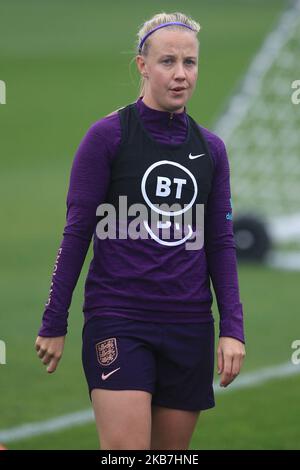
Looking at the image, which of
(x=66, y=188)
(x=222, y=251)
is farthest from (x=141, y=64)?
(x=66, y=188)

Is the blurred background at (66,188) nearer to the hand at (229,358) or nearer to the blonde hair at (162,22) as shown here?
the blonde hair at (162,22)

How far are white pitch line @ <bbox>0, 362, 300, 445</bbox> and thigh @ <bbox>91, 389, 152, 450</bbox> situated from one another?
2.50 meters

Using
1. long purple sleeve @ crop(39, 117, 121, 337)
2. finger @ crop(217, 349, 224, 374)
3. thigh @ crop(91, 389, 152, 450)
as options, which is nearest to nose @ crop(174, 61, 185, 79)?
long purple sleeve @ crop(39, 117, 121, 337)

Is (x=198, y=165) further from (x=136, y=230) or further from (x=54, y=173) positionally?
(x=54, y=173)

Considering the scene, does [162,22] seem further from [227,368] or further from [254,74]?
[254,74]

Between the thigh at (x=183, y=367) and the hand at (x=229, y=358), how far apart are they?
68mm

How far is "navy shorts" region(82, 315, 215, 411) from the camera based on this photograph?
523 centimetres

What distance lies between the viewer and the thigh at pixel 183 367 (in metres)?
5.34

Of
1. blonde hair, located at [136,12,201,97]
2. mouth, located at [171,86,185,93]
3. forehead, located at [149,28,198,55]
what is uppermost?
blonde hair, located at [136,12,201,97]

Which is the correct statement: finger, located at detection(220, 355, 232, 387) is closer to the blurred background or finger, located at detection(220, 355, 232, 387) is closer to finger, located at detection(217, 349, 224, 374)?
finger, located at detection(217, 349, 224, 374)

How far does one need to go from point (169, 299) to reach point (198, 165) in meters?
0.58

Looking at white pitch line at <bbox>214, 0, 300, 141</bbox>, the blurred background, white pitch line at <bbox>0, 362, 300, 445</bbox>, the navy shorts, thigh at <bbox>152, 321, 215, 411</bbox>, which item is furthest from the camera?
white pitch line at <bbox>214, 0, 300, 141</bbox>

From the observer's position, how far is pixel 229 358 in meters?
5.41

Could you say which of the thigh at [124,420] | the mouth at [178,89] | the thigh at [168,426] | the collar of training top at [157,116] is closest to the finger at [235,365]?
the thigh at [168,426]
